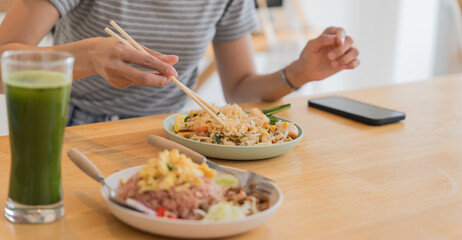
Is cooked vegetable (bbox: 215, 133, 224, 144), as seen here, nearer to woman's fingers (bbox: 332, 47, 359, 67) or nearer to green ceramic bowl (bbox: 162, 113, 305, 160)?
green ceramic bowl (bbox: 162, 113, 305, 160)

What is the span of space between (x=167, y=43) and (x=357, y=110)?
0.61 meters

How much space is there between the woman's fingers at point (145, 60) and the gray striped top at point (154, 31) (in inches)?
20.5

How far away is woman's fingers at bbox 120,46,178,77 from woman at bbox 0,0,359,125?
156 millimetres

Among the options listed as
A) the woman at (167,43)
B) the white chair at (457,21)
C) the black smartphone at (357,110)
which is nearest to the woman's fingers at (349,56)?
the woman at (167,43)

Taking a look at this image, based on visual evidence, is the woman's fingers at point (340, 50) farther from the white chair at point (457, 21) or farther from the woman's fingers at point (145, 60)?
the white chair at point (457, 21)

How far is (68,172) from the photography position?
0.94 m

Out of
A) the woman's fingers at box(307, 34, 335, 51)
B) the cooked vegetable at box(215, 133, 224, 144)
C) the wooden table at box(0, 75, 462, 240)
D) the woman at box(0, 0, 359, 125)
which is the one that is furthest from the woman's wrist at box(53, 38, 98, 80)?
the woman's fingers at box(307, 34, 335, 51)

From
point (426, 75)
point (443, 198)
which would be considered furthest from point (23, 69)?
point (426, 75)

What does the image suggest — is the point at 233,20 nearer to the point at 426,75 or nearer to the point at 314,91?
the point at 314,91

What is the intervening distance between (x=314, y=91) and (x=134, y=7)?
3.16 m

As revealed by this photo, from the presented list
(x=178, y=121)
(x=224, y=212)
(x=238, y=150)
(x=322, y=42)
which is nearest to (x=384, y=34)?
(x=322, y=42)

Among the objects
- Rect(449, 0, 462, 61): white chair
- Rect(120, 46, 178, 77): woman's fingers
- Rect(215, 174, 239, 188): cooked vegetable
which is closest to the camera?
Rect(215, 174, 239, 188): cooked vegetable

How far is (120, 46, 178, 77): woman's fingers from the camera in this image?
98cm

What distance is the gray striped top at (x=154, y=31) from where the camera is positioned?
1.54 meters
